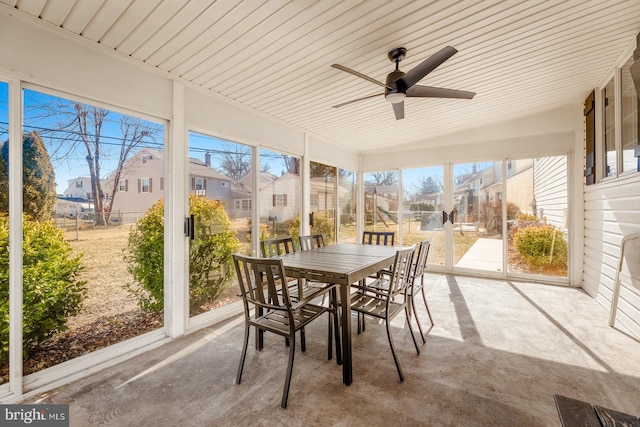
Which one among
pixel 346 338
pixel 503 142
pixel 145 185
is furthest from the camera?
pixel 503 142

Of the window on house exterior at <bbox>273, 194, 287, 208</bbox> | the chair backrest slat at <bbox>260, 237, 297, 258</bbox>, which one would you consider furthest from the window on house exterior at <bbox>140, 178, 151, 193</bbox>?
the window on house exterior at <bbox>273, 194, 287, 208</bbox>

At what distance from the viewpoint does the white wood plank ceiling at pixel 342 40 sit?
1999 millimetres

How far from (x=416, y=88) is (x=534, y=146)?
359 cm

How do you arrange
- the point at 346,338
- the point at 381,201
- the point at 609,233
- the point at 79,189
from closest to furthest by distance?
the point at 346,338 < the point at 79,189 < the point at 609,233 < the point at 381,201

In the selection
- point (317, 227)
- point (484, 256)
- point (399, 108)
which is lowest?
point (484, 256)

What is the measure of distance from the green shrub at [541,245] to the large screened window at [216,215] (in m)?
4.68

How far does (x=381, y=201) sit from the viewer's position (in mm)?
6457

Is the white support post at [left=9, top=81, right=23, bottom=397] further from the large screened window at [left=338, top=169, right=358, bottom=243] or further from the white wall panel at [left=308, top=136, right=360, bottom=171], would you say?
the large screened window at [left=338, top=169, right=358, bottom=243]

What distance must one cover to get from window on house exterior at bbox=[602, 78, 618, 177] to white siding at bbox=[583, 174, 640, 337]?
229 millimetres

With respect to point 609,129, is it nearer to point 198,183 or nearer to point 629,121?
point 629,121

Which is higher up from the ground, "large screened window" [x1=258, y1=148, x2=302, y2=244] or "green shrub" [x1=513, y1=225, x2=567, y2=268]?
"large screened window" [x1=258, y1=148, x2=302, y2=244]

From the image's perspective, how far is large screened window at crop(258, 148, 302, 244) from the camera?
402 cm

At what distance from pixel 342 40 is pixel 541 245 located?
4.83 meters

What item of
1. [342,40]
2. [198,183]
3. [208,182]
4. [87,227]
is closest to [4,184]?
[87,227]
